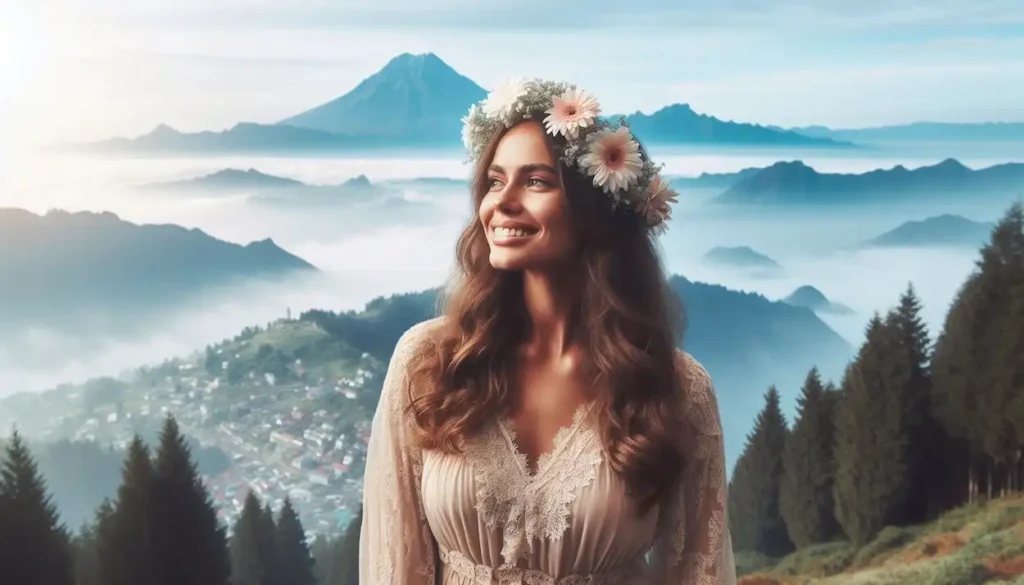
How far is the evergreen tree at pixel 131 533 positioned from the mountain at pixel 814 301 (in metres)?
1.74

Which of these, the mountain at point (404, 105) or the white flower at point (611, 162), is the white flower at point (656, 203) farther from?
the mountain at point (404, 105)

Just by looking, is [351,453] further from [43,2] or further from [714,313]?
[43,2]

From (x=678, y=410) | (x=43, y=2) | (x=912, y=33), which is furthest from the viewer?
(x=912, y=33)

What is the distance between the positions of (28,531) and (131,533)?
24 centimetres

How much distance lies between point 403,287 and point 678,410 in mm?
1280

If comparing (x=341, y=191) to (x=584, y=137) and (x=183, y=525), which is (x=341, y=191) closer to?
(x=183, y=525)

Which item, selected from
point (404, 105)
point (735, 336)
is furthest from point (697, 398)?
point (404, 105)

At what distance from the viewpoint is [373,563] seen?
1591mm

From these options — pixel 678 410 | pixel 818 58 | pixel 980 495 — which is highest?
pixel 818 58

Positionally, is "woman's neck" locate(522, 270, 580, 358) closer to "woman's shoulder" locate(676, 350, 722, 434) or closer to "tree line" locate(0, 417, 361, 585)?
"woman's shoulder" locate(676, 350, 722, 434)

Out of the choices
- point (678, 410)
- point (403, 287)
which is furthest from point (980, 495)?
point (403, 287)

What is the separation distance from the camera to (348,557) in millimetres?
2596

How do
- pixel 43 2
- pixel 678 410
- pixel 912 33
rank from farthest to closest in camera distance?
1. pixel 912 33
2. pixel 43 2
3. pixel 678 410

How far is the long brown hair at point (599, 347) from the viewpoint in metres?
1.47
